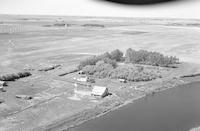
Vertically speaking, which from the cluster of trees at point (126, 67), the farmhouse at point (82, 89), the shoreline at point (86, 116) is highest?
the cluster of trees at point (126, 67)

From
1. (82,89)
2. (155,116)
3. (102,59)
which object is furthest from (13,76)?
(155,116)

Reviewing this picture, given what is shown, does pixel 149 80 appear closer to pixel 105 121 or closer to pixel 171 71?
pixel 171 71

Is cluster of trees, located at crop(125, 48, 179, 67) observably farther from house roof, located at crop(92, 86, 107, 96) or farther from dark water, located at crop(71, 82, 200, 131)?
house roof, located at crop(92, 86, 107, 96)

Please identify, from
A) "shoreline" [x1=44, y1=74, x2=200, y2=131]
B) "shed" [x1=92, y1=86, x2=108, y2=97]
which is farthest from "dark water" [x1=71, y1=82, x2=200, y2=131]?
"shed" [x1=92, y1=86, x2=108, y2=97]

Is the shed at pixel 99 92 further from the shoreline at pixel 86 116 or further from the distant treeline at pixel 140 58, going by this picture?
the distant treeline at pixel 140 58

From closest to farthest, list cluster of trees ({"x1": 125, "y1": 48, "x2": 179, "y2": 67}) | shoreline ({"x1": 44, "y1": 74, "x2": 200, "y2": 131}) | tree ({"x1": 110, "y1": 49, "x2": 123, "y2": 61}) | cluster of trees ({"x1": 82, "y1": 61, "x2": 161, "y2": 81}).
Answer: shoreline ({"x1": 44, "y1": 74, "x2": 200, "y2": 131}) → cluster of trees ({"x1": 82, "y1": 61, "x2": 161, "y2": 81}) → cluster of trees ({"x1": 125, "y1": 48, "x2": 179, "y2": 67}) → tree ({"x1": 110, "y1": 49, "x2": 123, "y2": 61})

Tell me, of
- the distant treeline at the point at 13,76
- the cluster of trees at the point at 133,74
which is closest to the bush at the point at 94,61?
the cluster of trees at the point at 133,74

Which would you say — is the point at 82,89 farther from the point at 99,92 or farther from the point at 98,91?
the point at 99,92

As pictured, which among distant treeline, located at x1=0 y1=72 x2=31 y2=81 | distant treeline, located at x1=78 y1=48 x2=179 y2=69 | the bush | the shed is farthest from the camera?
distant treeline, located at x1=78 y1=48 x2=179 y2=69
